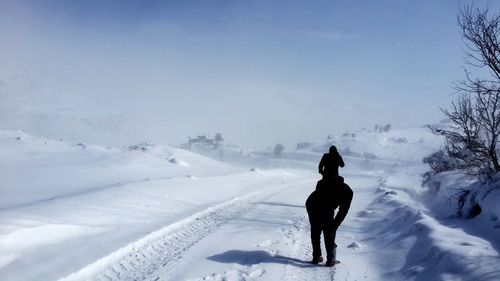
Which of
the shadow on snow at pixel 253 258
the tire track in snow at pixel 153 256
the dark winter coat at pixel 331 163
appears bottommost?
the tire track in snow at pixel 153 256

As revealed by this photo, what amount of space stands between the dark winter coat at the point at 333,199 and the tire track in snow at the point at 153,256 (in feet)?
8.58

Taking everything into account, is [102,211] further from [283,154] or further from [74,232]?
[283,154]

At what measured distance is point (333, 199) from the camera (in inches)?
277

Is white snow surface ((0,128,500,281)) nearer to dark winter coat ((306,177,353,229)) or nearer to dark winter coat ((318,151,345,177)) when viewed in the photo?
dark winter coat ((306,177,353,229))

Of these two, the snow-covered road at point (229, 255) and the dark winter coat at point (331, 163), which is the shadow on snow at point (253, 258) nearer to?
the snow-covered road at point (229, 255)

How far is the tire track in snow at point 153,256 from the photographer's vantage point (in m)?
6.24

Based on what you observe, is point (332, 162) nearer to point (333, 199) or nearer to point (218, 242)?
point (333, 199)

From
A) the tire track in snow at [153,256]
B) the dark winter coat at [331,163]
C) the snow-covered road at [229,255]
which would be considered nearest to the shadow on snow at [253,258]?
the snow-covered road at [229,255]

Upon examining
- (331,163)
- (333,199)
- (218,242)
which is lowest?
(218,242)

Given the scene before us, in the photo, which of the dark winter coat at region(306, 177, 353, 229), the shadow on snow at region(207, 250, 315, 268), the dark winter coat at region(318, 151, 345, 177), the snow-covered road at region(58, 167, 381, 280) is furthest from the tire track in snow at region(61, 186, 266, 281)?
the dark winter coat at region(318, 151, 345, 177)

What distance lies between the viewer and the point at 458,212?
1183 cm

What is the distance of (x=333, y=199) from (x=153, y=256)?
3.38 m

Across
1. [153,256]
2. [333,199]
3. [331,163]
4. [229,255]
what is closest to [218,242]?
[229,255]

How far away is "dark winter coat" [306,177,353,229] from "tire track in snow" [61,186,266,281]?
2.62m
